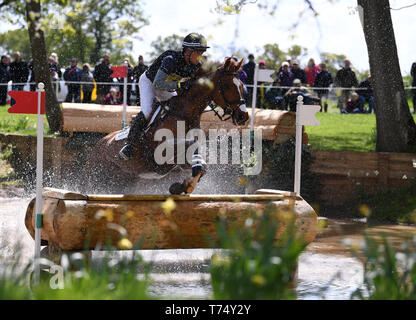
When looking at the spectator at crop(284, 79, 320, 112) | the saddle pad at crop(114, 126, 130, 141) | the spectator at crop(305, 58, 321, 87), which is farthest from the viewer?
the spectator at crop(305, 58, 321, 87)

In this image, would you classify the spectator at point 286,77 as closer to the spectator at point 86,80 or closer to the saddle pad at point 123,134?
the spectator at point 86,80

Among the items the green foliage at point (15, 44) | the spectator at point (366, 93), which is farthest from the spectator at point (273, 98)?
the green foliage at point (15, 44)

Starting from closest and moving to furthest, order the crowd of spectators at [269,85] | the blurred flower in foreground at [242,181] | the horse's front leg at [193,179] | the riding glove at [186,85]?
1. the horse's front leg at [193,179]
2. the riding glove at [186,85]
3. the blurred flower in foreground at [242,181]
4. the crowd of spectators at [269,85]

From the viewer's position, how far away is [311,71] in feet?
59.4

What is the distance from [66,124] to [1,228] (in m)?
5.62

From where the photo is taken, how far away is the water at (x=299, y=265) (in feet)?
18.9

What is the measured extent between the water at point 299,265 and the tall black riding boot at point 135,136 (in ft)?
3.37

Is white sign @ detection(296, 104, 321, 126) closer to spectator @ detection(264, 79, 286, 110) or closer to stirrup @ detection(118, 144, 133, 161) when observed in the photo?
stirrup @ detection(118, 144, 133, 161)

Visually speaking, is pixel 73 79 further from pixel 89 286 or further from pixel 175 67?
pixel 89 286

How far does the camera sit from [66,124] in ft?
45.6

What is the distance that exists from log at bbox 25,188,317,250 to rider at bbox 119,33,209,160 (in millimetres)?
1312

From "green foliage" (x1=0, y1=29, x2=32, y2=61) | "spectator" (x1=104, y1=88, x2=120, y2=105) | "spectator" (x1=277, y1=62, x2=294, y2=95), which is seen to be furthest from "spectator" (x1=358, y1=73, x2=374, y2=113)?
"green foliage" (x1=0, y1=29, x2=32, y2=61)

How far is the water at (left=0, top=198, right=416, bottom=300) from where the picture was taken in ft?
18.9
